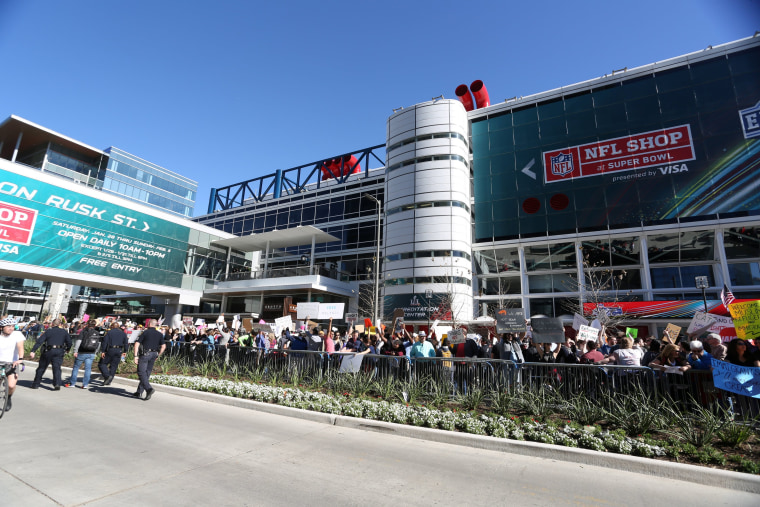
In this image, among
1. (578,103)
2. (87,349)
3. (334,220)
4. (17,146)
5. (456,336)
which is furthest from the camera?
(334,220)

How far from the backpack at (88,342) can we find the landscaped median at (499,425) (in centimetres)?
427

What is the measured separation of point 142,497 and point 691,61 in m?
42.2

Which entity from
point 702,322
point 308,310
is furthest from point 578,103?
point 308,310

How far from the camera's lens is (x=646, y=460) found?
16.9 feet

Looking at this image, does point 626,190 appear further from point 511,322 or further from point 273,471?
point 273,471

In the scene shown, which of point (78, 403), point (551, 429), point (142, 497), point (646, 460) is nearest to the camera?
point (142, 497)

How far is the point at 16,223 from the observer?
82.4 ft

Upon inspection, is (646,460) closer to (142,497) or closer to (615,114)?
(142,497)

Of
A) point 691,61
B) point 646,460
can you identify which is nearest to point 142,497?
point 646,460

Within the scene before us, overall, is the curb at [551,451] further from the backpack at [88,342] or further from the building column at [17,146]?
the building column at [17,146]

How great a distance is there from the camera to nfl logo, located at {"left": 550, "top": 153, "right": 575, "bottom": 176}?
32.7m

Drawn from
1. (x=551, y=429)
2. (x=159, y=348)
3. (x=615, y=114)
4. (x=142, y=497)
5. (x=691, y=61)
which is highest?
(x=691, y=61)

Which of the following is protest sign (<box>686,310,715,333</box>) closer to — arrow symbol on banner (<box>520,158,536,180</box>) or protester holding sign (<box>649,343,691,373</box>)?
protester holding sign (<box>649,343,691,373</box>)

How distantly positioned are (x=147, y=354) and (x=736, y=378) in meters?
12.6
